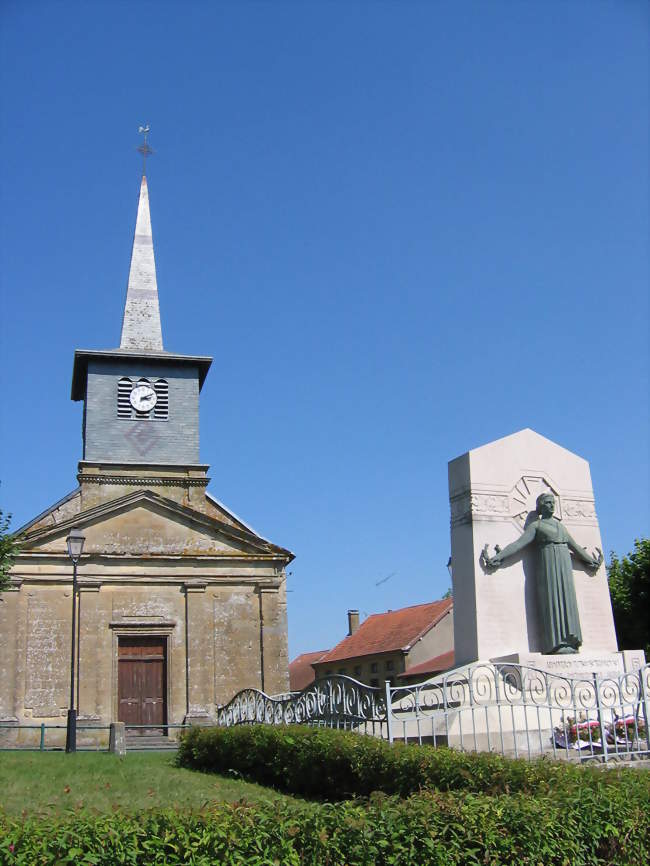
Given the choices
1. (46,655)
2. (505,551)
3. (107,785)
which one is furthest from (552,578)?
(46,655)

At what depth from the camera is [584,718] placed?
1140 centimetres

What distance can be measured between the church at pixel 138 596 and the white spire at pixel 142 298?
2101 mm

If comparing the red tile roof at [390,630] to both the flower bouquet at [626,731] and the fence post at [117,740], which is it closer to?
the fence post at [117,740]

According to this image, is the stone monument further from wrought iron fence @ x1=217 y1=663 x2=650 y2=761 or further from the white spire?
the white spire

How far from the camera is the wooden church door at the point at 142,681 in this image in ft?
85.6

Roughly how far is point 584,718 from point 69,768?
7397mm

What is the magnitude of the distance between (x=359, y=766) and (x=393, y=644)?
36.0 m

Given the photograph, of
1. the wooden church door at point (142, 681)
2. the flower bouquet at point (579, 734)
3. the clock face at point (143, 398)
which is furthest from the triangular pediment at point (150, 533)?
the flower bouquet at point (579, 734)

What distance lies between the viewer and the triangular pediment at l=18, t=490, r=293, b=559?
1062 inches

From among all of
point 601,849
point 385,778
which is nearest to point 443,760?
point 385,778

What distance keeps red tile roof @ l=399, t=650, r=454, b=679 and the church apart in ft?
46.3

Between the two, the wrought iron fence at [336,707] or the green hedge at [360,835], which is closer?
the green hedge at [360,835]

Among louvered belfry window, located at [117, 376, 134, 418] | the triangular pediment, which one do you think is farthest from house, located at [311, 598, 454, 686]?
louvered belfry window, located at [117, 376, 134, 418]

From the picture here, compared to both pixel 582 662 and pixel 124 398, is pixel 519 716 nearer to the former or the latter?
pixel 582 662
